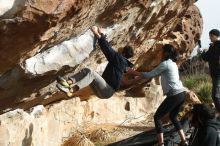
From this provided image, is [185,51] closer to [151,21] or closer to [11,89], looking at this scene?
[151,21]

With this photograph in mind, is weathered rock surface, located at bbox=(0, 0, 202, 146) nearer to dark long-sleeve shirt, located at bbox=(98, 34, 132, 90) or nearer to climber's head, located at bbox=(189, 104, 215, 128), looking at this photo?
dark long-sleeve shirt, located at bbox=(98, 34, 132, 90)

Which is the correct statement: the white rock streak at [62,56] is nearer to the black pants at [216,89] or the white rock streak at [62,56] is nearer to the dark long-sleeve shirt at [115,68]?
the dark long-sleeve shirt at [115,68]

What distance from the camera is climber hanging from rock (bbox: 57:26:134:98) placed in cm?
959

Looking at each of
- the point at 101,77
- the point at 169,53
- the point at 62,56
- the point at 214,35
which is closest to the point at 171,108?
the point at 169,53

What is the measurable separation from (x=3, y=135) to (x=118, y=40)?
3.32 meters

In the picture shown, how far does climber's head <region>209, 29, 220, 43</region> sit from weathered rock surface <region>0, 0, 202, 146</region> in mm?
1361

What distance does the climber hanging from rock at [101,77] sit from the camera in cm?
959

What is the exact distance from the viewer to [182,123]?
11.0 metres

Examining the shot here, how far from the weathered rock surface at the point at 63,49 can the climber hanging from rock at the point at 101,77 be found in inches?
24.4

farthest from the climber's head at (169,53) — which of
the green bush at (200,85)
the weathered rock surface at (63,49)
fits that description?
the green bush at (200,85)

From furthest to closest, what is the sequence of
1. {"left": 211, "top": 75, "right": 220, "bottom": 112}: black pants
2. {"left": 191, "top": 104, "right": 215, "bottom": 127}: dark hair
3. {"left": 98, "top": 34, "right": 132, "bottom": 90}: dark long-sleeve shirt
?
{"left": 211, "top": 75, "right": 220, "bottom": 112}: black pants, {"left": 98, "top": 34, "right": 132, "bottom": 90}: dark long-sleeve shirt, {"left": 191, "top": 104, "right": 215, "bottom": 127}: dark hair

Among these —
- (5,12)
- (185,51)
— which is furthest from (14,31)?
(185,51)

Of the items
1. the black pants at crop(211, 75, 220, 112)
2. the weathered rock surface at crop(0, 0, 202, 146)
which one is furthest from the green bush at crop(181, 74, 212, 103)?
the black pants at crop(211, 75, 220, 112)

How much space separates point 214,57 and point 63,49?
3079 millimetres
